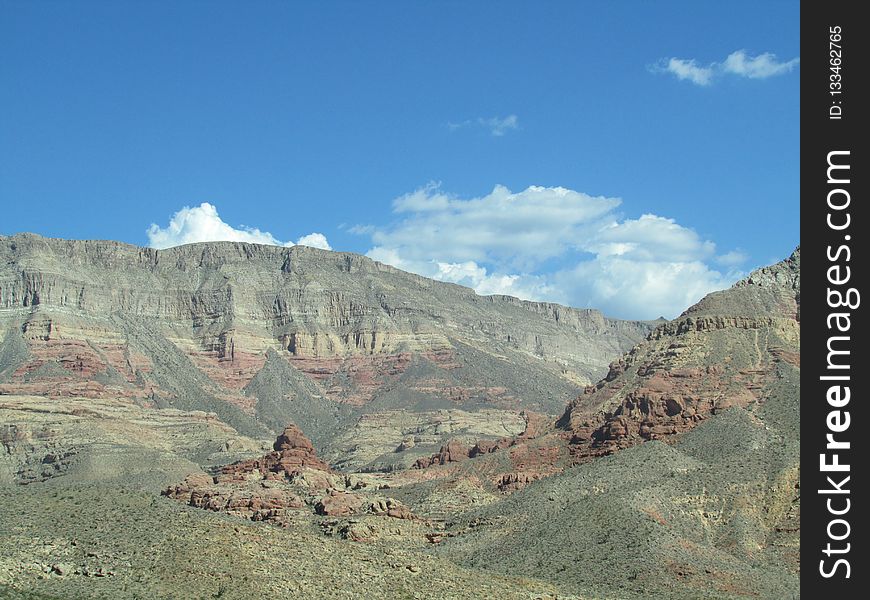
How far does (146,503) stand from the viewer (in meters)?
66.7

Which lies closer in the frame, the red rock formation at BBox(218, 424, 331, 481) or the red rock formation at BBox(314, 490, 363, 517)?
the red rock formation at BBox(314, 490, 363, 517)

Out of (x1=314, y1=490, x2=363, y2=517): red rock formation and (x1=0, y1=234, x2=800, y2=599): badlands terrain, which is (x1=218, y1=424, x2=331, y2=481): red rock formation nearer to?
A: (x1=0, y1=234, x2=800, y2=599): badlands terrain

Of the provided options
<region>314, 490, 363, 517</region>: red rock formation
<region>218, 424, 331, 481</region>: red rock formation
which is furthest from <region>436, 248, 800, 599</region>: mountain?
<region>218, 424, 331, 481</region>: red rock formation

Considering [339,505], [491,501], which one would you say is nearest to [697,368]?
[491,501]

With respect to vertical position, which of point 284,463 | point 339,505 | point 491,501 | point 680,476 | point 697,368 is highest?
point 697,368

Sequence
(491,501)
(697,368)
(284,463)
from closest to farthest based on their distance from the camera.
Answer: (491,501) → (284,463) → (697,368)

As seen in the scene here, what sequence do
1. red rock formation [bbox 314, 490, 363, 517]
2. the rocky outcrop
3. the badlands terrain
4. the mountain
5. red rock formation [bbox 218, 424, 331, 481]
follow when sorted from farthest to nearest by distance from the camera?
red rock formation [bbox 218, 424, 331, 481], the rocky outcrop, red rock formation [bbox 314, 490, 363, 517], the mountain, the badlands terrain

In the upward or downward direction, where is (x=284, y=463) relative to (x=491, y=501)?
upward

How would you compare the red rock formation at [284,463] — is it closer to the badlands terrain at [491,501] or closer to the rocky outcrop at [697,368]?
the badlands terrain at [491,501]

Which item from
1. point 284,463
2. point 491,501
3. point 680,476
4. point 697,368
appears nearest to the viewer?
point 680,476

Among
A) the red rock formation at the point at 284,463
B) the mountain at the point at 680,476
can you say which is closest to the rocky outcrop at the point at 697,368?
the mountain at the point at 680,476

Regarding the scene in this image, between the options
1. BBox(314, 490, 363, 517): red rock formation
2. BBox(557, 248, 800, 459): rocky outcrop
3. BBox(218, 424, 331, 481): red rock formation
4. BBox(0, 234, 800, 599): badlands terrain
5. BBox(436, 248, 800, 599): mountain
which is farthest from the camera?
BBox(218, 424, 331, 481): red rock formation

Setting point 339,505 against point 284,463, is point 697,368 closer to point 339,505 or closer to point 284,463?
point 284,463
